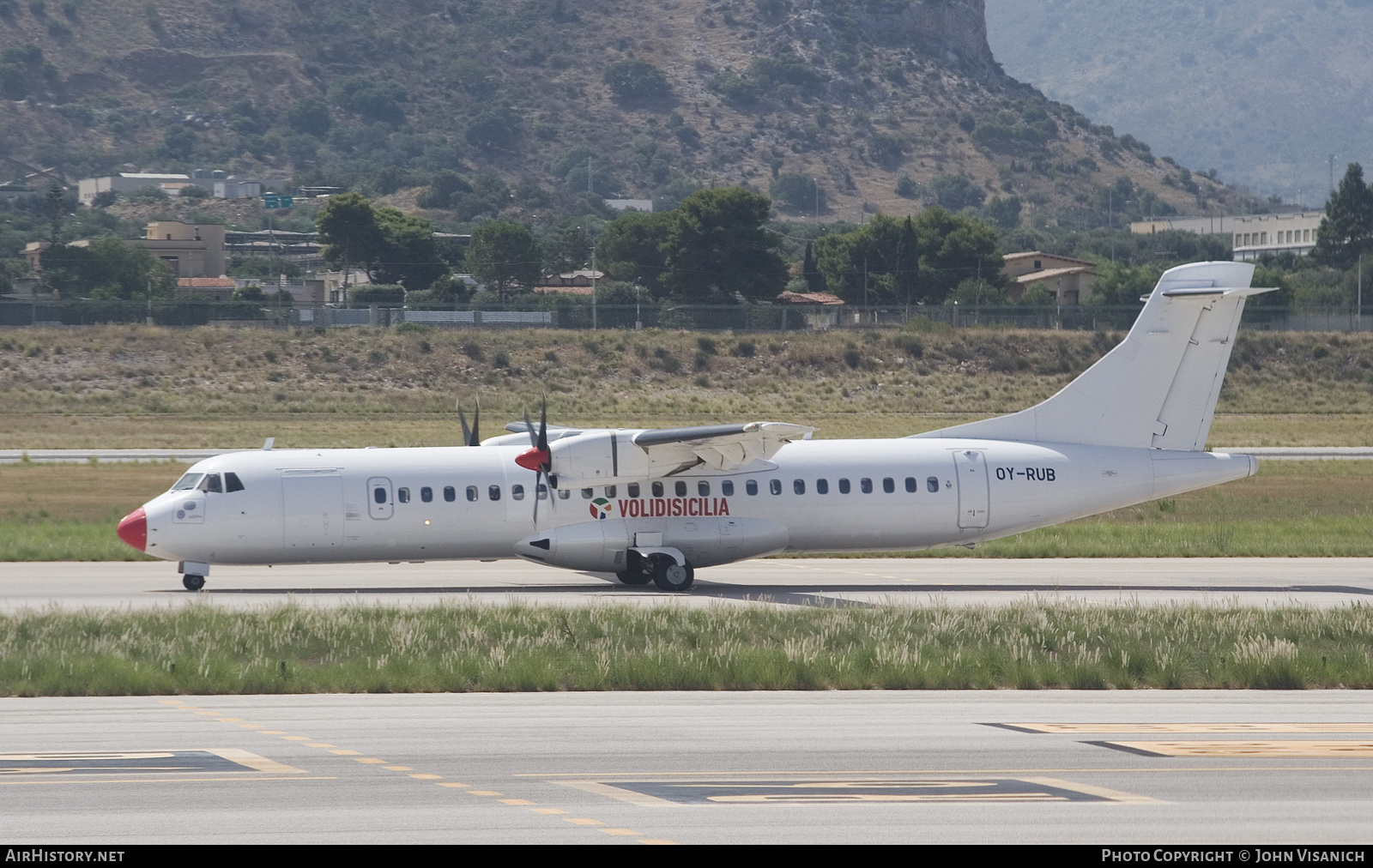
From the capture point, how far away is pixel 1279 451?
5934cm

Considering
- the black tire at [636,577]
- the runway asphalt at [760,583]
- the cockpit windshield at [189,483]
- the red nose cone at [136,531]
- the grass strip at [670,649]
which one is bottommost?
the runway asphalt at [760,583]

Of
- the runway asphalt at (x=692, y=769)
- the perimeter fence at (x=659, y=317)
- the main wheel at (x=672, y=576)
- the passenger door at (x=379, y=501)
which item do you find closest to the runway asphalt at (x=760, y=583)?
the main wheel at (x=672, y=576)

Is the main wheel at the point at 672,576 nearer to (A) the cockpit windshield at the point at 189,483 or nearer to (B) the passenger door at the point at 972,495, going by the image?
(B) the passenger door at the point at 972,495

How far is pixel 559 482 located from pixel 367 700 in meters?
10.1

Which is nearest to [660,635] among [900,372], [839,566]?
[839,566]

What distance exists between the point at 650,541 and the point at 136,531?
8467 millimetres

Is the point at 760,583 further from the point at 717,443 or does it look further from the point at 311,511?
the point at 311,511

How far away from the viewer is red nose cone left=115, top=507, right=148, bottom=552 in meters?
26.3

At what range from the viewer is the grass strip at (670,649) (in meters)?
18.2

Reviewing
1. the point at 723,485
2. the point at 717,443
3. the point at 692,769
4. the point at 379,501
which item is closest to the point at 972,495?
the point at 723,485

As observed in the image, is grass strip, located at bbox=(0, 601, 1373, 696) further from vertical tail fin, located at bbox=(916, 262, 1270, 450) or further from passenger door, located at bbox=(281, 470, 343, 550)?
vertical tail fin, located at bbox=(916, 262, 1270, 450)

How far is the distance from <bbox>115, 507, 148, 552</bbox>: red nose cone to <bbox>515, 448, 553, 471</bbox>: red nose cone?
6135 mm

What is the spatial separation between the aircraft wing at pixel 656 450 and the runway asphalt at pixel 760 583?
6.82ft

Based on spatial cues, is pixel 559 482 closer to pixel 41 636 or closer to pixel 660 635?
pixel 660 635
